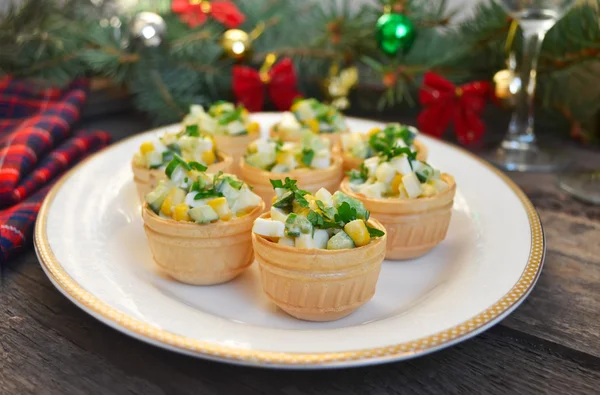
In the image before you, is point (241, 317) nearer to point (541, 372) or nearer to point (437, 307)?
point (437, 307)

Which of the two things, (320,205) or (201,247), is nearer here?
(320,205)

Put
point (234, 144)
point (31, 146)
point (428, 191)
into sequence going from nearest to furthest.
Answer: point (428, 191), point (31, 146), point (234, 144)

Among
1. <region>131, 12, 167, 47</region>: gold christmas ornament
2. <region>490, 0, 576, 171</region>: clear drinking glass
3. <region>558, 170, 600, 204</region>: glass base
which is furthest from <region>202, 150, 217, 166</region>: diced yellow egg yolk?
<region>558, 170, 600, 204</region>: glass base

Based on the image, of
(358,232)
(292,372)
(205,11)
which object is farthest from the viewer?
(205,11)

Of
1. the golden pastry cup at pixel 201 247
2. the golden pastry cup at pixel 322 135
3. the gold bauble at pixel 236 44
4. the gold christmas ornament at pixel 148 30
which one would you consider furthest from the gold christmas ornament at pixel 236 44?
the golden pastry cup at pixel 201 247

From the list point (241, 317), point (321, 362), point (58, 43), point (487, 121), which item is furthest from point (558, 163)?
point (58, 43)

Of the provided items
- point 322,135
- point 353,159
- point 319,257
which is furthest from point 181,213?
point 322,135

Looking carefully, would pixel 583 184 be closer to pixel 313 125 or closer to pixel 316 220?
pixel 313 125
